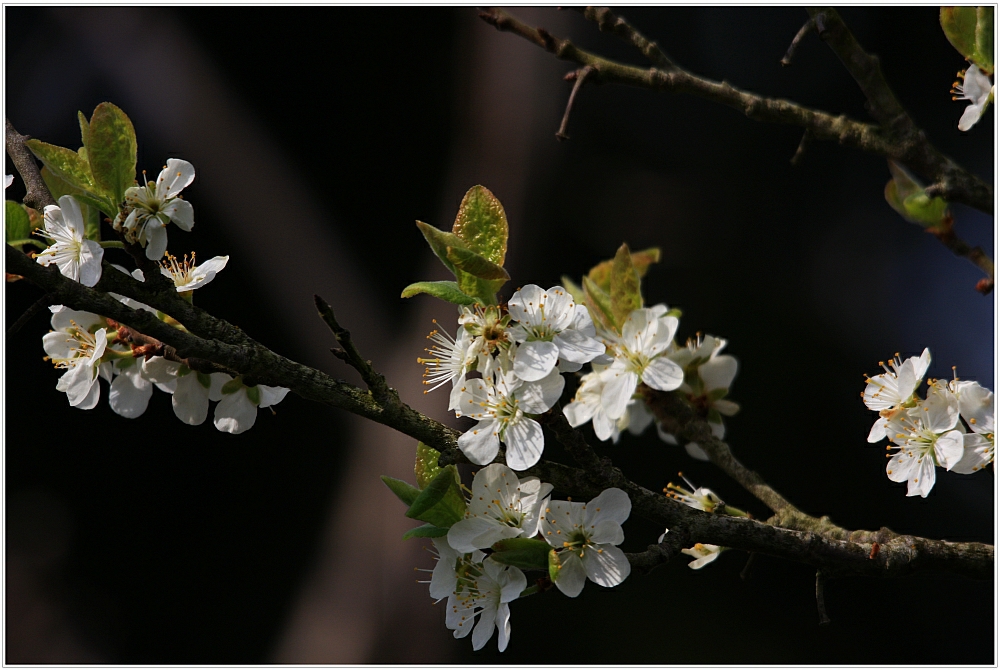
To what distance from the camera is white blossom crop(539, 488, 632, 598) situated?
599 millimetres

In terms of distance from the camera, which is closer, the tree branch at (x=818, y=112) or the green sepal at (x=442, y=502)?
the green sepal at (x=442, y=502)

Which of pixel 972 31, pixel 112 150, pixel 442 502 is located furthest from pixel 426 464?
pixel 972 31

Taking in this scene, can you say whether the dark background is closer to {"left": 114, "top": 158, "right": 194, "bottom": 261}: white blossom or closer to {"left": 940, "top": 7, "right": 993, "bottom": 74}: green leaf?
{"left": 114, "top": 158, "right": 194, "bottom": 261}: white blossom

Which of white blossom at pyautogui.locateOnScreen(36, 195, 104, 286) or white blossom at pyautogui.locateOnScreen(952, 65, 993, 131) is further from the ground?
white blossom at pyautogui.locateOnScreen(952, 65, 993, 131)

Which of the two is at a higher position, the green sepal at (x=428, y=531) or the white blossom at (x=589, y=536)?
the white blossom at (x=589, y=536)

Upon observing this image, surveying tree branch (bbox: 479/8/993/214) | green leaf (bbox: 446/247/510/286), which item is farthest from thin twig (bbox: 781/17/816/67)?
green leaf (bbox: 446/247/510/286)

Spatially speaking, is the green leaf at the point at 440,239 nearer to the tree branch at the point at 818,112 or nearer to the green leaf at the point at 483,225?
the green leaf at the point at 483,225

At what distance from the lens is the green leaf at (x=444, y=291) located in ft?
1.97

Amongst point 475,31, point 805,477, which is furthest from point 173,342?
point 805,477

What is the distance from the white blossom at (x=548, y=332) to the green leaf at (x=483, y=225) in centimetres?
5

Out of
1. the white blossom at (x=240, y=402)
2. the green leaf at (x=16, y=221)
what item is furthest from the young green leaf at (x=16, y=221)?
the white blossom at (x=240, y=402)

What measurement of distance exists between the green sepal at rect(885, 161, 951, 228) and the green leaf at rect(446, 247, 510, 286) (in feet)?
1.42

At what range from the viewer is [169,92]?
7.80 ft

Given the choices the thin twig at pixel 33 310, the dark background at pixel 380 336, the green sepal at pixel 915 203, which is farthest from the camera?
the dark background at pixel 380 336
